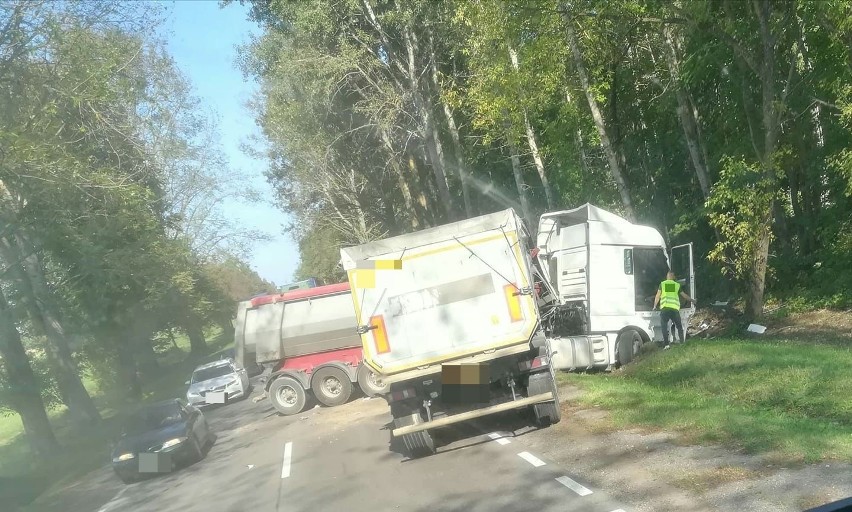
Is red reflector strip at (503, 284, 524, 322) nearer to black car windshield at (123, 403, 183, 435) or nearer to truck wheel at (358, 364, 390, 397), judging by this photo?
truck wheel at (358, 364, 390, 397)

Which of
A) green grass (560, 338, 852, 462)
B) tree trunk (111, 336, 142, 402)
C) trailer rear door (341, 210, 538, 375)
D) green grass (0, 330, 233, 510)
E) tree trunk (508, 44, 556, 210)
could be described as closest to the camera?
green grass (560, 338, 852, 462)

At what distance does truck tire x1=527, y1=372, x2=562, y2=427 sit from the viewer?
10.4 metres

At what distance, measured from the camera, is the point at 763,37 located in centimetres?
1492

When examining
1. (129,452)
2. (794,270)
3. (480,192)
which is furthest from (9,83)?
(480,192)

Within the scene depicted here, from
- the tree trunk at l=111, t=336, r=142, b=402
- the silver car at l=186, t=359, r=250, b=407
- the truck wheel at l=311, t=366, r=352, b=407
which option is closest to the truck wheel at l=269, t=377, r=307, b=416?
the truck wheel at l=311, t=366, r=352, b=407

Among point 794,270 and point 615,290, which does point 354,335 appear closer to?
point 615,290

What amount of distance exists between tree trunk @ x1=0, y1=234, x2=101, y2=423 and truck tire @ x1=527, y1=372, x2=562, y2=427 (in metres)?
18.0

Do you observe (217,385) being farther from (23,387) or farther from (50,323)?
(23,387)

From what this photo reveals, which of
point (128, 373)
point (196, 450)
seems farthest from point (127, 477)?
point (128, 373)

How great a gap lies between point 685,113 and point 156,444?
49.1 feet

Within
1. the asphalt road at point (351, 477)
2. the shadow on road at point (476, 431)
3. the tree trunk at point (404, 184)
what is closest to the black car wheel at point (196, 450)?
the asphalt road at point (351, 477)

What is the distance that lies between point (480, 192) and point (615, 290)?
19.2 m

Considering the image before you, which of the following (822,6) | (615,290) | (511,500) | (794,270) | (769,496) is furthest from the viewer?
(794,270)

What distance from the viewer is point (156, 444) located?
48.4 feet
